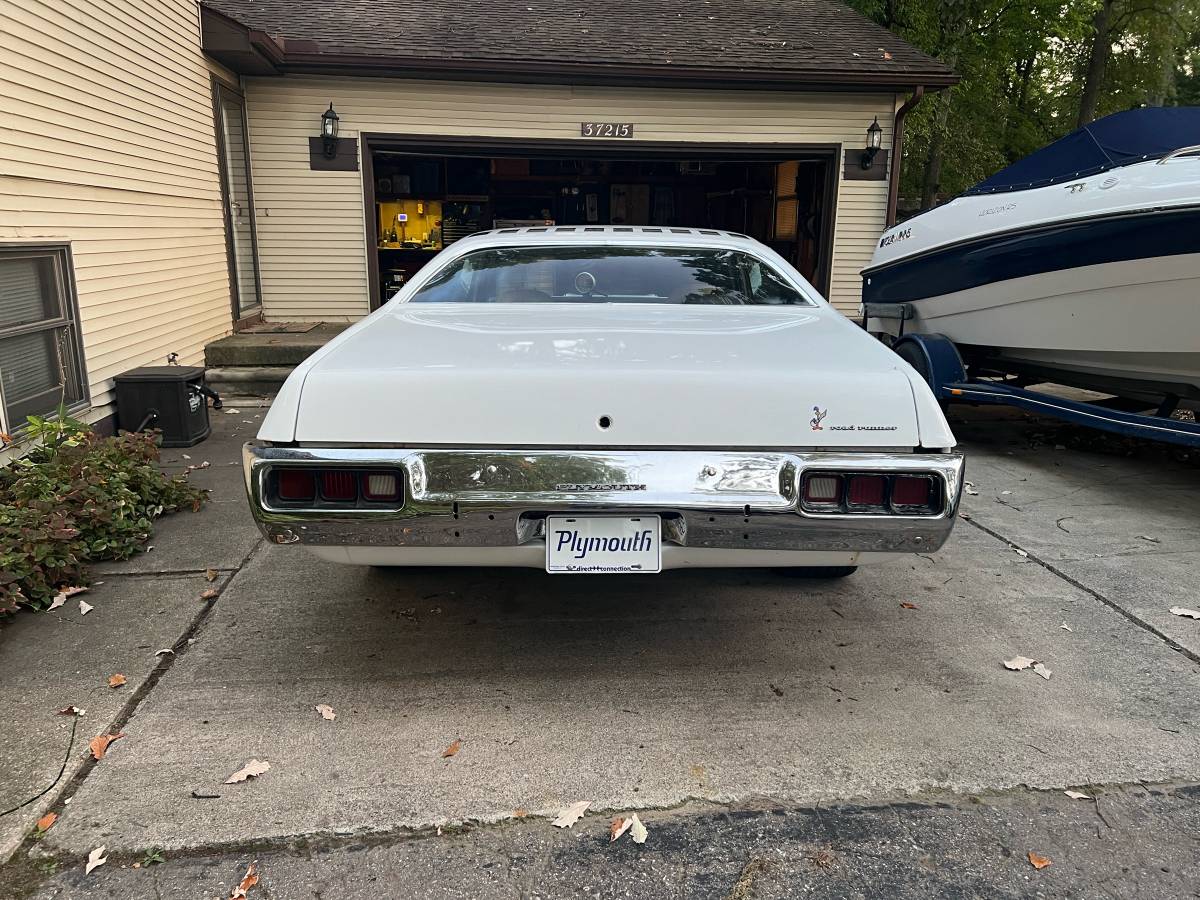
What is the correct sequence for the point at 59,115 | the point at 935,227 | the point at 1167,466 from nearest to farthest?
the point at 59,115
the point at 1167,466
the point at 935,227

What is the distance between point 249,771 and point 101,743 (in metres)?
0.54

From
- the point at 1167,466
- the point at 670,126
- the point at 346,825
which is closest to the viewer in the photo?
the point at 346,825

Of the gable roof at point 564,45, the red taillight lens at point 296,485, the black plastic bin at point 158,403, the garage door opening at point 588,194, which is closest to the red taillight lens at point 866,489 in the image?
the red taillight lens at point 296,485

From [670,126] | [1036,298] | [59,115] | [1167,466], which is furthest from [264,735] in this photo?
[670,126]

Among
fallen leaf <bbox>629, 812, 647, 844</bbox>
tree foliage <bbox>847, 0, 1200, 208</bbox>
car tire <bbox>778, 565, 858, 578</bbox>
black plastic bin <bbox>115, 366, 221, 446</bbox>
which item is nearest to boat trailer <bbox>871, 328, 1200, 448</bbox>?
car tire <bbox>778, 565, 858, 578</bbox>

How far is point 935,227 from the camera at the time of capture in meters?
6.85

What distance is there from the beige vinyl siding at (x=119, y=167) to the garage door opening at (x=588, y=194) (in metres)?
2.54

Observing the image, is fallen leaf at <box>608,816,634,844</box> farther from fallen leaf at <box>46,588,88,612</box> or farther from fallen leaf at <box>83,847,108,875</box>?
fallen leaf at <box>46,588,88,612</box>

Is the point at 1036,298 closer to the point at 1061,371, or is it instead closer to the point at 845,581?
the point at 1061,371

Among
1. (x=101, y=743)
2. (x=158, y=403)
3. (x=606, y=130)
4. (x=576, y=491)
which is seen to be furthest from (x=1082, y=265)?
(x=606, y=130)

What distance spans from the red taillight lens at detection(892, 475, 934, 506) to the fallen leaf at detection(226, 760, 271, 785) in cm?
209

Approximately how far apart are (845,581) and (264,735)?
2670mm

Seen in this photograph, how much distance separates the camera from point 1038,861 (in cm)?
227

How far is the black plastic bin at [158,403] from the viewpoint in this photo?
6414 mm
